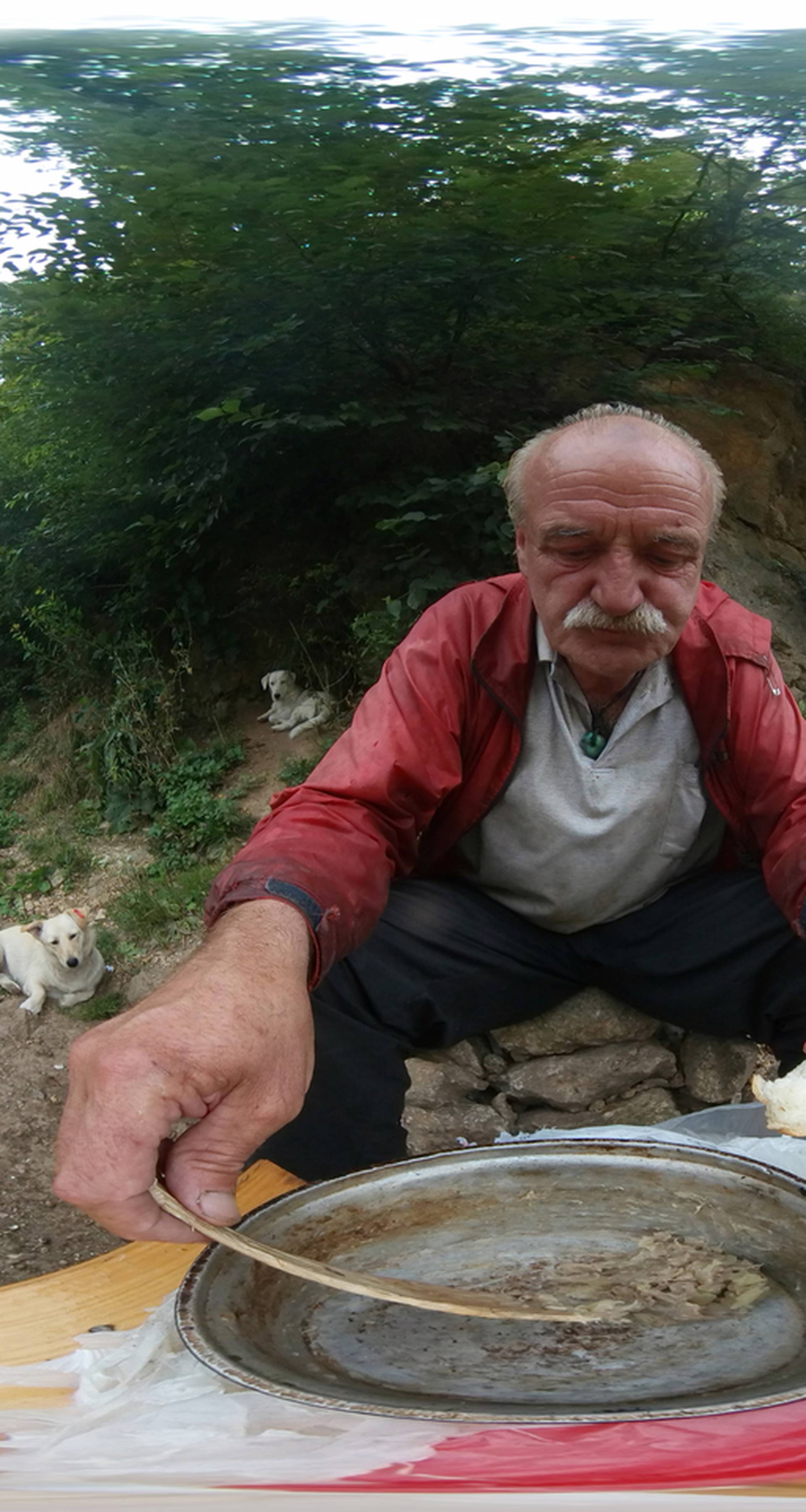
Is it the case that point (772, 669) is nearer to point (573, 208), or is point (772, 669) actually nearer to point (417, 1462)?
point (417, 1462)

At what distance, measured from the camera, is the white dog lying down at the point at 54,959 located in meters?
3.65

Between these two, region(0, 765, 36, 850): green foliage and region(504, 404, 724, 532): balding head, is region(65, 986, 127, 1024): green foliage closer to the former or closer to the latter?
region(0, 765, 36, 850): green foliage

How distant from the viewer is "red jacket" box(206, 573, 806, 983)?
165cm

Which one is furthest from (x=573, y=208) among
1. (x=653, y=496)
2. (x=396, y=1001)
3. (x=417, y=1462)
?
(x=417, y=1462)

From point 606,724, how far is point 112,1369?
3.85ft

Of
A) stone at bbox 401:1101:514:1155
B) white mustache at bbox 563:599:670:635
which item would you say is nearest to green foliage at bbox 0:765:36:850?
stone at bbox 401:1101:514:1155

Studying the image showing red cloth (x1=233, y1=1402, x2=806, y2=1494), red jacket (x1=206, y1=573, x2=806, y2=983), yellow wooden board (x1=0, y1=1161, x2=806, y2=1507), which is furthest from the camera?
red jacket (x1=206, y1=573, x2=806, y2=983)

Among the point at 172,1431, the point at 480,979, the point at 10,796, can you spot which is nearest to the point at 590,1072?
the point at 480,979

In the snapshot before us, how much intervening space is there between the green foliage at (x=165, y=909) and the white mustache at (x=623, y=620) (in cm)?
262

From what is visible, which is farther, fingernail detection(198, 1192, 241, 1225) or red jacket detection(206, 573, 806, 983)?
red jacket detection(206, 573, 806, 983)

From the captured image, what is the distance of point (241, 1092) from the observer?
39.3 inches

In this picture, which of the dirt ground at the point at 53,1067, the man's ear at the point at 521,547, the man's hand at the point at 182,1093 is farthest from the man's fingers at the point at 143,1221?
the dirt ground at the point at 53,1067

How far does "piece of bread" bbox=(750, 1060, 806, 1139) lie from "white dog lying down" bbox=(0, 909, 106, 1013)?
280 centimetres

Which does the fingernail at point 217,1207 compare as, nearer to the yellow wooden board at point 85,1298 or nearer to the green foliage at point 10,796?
the yellow wooden board at point 85,1298
